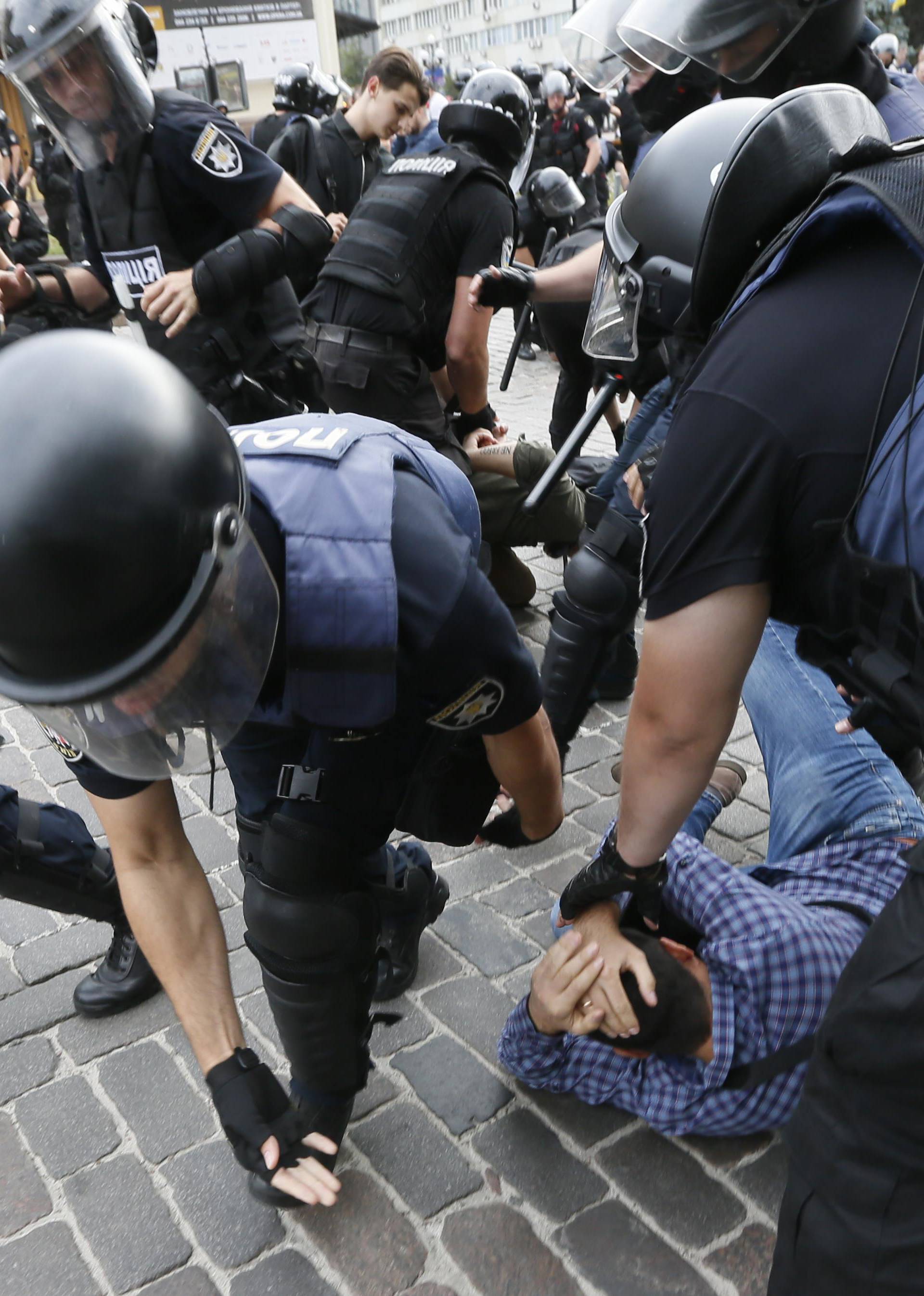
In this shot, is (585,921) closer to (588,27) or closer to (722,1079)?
(722,1079)

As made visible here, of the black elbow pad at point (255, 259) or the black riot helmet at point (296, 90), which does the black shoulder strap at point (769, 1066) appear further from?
the black riot helmet at point (296, 90)

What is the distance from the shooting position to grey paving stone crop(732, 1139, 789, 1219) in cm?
185

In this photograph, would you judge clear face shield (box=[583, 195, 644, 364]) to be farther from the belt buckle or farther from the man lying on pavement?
the belt buckle

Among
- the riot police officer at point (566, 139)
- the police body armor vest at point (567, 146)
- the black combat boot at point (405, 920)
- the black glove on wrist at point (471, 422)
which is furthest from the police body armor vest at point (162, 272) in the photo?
the police body armor vest at point (567, 146)

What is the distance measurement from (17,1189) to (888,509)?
1824mm

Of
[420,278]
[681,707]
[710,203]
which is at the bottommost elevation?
[420,278]

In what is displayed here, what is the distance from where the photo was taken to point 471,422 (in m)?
3.97

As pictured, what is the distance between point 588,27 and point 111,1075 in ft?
9.77

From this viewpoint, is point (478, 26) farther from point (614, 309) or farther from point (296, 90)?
point (614, 309)

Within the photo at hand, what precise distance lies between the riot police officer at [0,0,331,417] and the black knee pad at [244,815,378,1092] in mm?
1703

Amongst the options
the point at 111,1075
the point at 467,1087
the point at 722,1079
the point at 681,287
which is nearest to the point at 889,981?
the point at 722,1079

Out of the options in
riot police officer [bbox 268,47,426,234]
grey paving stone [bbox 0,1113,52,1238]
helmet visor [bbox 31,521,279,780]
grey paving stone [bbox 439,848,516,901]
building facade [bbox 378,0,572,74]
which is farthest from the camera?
building facade [bbox 378,0,572,74]

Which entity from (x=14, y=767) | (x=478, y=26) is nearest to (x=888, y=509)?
→ (x=14, y=767)

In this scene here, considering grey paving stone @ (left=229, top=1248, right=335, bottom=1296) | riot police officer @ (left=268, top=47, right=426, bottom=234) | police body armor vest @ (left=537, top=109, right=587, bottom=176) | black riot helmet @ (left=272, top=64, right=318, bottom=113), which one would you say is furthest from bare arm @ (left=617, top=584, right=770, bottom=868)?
police body armor vest @ (left=537, top=109, right=587, bottom=176)
